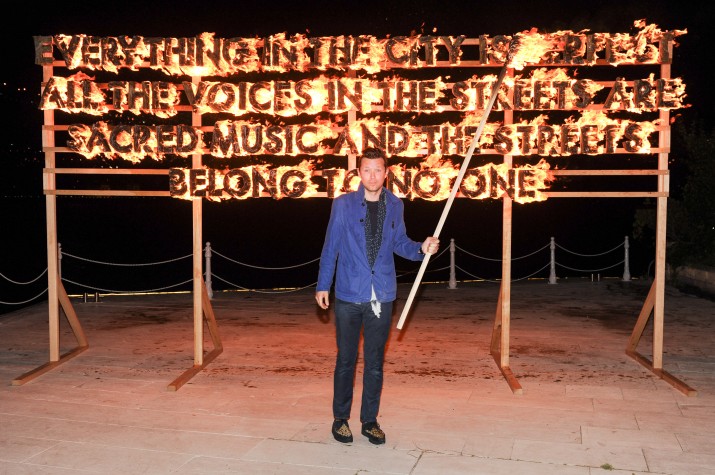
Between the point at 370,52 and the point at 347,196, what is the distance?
2.03 m

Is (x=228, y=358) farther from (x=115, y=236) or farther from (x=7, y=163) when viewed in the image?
(x=7, y=163)

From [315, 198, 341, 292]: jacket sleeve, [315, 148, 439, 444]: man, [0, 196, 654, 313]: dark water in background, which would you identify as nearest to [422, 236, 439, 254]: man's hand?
[315, 148, 439, 444]: man

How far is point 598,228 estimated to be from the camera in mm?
37281

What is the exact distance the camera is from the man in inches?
191

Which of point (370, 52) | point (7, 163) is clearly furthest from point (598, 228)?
point (7, 163)

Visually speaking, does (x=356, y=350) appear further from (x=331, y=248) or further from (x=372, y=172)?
(x=372, y=172)

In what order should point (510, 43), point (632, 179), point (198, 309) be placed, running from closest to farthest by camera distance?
point (510, 43) < point (198, 309) < point (632, 179)

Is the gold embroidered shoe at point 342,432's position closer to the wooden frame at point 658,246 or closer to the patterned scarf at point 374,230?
the patterned scarf at point 374,230

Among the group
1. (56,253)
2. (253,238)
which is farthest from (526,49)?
(253,238)

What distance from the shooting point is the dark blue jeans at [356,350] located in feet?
16.0

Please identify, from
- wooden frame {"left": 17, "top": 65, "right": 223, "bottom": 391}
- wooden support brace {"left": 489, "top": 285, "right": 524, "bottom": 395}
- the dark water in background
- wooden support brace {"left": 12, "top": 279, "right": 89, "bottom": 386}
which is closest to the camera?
wooden support brace {"left": 489, "top": 285, "right": 524, "bottom": 395}

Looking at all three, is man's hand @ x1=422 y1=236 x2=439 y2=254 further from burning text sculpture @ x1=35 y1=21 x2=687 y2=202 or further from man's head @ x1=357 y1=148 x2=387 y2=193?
burning text sculpture @ x1=35 y1=21 x2=687 y2=202

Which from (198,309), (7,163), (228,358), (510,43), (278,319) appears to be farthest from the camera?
(7,163)

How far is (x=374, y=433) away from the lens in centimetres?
486
